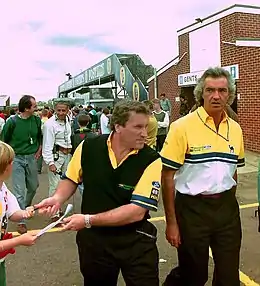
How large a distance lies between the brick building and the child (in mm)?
10630

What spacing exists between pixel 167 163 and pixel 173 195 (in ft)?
0.77

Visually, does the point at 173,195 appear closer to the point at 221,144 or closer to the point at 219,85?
the point at 221,144

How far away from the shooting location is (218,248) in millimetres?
3035

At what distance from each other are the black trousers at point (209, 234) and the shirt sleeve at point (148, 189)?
1.58 feet

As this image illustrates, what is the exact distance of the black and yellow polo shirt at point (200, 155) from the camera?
2.93 m

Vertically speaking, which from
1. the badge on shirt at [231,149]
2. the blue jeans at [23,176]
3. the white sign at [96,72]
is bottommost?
the blue jeans at [23,176]

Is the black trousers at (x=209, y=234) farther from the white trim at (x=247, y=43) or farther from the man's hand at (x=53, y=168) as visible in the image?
the white trim at (x=247, y=43)

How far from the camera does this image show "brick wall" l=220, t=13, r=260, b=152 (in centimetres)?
1243

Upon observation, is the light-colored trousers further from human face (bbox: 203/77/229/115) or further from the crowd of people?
human face (bbox: 203/77/229/115)

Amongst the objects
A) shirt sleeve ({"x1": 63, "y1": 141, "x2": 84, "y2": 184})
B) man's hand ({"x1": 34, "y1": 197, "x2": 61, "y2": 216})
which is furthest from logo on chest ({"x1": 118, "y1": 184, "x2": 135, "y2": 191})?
man's hand ({"x1": 34, "y1": 197, "x2": 61, "y2": 216})

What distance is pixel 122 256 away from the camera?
8.60 feet

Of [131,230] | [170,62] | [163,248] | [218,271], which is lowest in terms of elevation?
[163,248]

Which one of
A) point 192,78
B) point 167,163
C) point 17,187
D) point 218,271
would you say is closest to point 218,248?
point 218,271

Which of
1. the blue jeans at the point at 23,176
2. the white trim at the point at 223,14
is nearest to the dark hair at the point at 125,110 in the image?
the blue jeans at the point at 23,176
